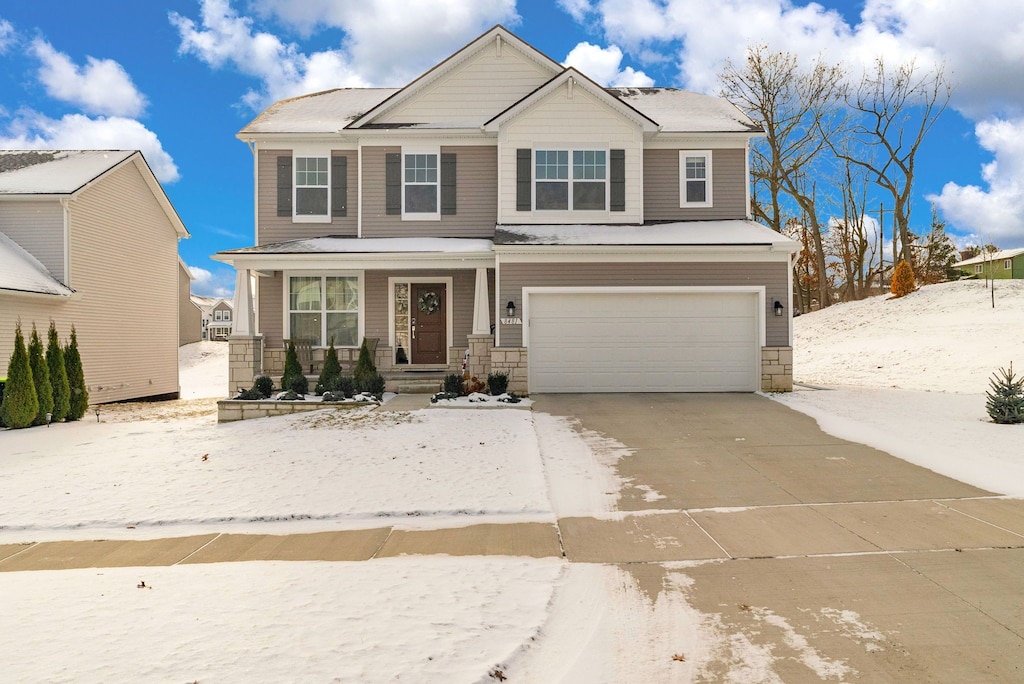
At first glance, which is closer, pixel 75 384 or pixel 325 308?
pixel 75 384

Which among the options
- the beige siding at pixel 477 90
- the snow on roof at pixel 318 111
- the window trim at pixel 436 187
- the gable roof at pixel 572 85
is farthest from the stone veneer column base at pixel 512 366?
the snow on roof at pixel 318 111

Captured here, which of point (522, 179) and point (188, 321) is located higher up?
point (522, 179)

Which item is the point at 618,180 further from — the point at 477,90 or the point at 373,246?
the point at 373,246

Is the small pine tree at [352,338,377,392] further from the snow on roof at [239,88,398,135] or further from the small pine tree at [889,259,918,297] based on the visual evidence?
the small pine tree at [889,259,918,297]

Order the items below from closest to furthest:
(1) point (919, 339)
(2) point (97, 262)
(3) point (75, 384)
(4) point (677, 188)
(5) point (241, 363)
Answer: (3) point (75, 384) → (5) point (241, 363) → (4) point (677, 188) → (2) point (97, 262) → (1) point (919, 339)

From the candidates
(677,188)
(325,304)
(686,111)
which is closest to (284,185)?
(325,304)

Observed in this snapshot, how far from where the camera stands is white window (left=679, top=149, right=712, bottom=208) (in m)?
15.4

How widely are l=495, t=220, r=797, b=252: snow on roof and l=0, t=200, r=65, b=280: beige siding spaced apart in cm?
1103

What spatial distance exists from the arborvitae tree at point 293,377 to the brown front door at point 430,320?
10.3 ft

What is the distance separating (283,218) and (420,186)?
3579 mm

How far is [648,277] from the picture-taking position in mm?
13117

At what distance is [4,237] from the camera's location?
15.2m

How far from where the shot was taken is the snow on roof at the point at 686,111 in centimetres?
1541

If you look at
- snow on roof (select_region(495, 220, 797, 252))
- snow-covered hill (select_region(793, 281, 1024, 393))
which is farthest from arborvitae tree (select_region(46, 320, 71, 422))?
snow-covered hill (select_region(793, 281, 1024, 393))
